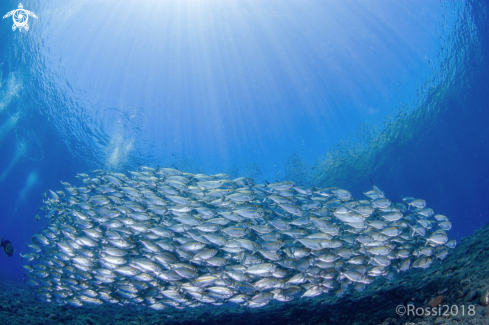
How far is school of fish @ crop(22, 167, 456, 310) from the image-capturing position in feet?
20.3

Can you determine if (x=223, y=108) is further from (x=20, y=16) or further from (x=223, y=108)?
(x=20, y=16)

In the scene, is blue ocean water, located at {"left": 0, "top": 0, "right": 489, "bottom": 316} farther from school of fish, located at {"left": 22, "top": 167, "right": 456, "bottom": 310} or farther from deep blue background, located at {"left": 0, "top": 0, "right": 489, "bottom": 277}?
school of fish, located at {"left": 22, "top": 167, "right": 456, "bottom": 310}

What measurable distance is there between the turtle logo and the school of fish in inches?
721

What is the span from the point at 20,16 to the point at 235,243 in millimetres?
23991

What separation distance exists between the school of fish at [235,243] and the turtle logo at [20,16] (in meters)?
18.3

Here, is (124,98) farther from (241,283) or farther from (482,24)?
(482,24)

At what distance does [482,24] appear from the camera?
18.8 metres

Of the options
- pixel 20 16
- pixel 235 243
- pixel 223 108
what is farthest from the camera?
pixel 223 108

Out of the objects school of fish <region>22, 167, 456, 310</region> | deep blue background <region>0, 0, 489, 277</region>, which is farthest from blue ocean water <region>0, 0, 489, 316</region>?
school of fish <region>22, 167, 456, 310</region>

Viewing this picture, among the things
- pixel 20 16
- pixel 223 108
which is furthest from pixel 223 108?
pixel 20 16

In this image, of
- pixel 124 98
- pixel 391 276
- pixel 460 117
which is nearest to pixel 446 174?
pixel 460 117

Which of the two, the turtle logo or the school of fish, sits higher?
the turtle logo

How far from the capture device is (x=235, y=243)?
6.09 metres

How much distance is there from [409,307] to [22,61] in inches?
1149
